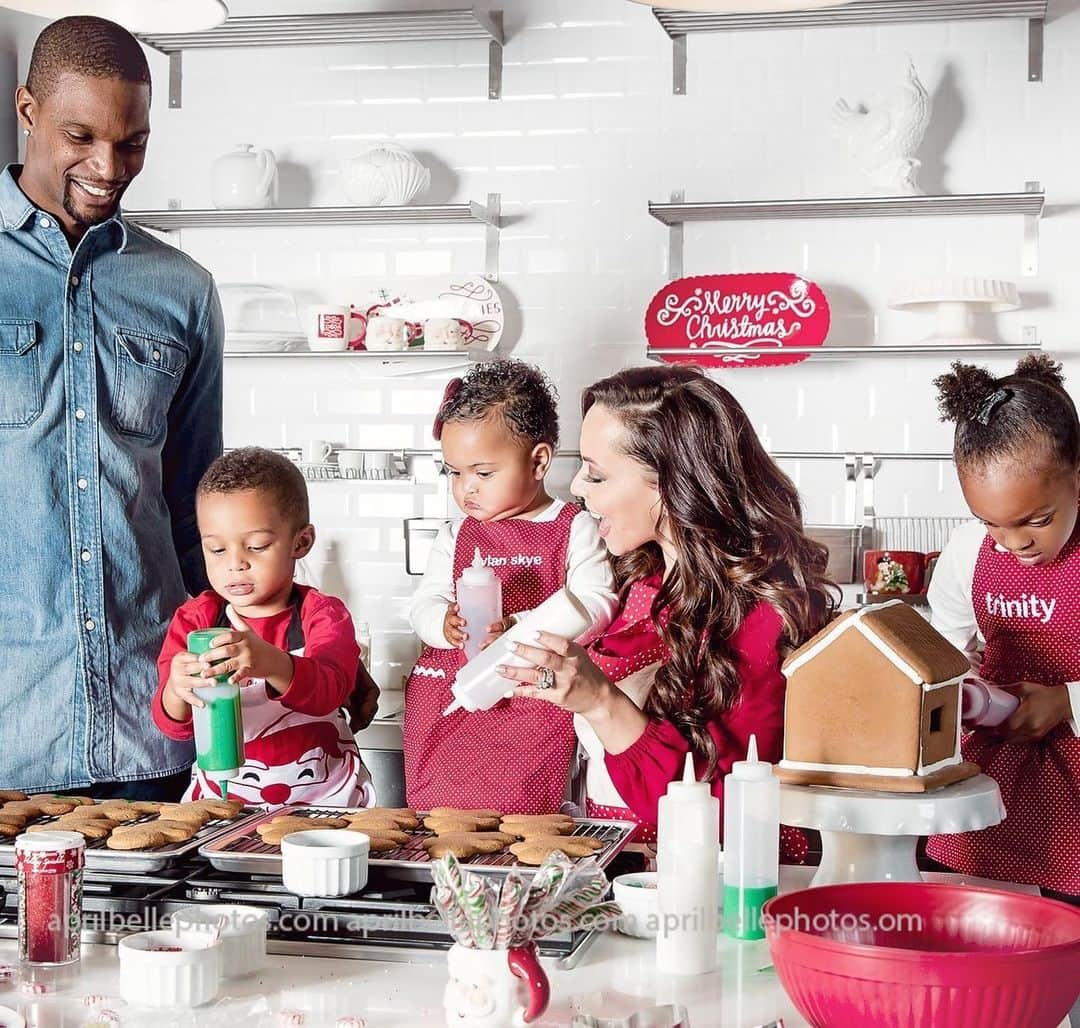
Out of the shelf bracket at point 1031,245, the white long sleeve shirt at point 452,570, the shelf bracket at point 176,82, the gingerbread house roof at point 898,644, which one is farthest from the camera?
the shelf bracket at point 176,82

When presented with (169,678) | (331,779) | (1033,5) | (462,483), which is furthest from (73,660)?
(1033,5)

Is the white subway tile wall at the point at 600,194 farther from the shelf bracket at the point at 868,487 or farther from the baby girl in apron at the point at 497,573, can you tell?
the baby girl in apron at the point at 497,573

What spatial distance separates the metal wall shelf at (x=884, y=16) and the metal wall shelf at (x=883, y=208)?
0.39 metres

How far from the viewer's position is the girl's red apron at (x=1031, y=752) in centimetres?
247

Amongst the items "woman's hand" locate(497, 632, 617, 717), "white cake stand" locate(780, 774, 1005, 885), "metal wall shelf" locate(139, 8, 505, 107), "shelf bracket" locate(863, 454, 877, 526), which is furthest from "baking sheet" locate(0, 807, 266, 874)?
"metal wall shelf" locate(139, 8, 505, 107)

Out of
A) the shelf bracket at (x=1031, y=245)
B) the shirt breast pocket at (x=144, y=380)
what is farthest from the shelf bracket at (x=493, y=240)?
the shirt breast pocket at (x=144, y=380)

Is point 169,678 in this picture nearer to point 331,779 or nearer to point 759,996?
point 331,779

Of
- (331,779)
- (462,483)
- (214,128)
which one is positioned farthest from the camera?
(214,128)

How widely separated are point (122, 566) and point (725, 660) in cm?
102

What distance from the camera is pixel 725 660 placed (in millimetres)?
2246

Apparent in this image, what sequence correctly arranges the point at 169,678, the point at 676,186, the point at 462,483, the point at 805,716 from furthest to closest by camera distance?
the point at 676,186 → the point at 462,483 → the point at 169,678 → the point at 805,716

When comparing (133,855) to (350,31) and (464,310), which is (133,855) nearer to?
(464,310)

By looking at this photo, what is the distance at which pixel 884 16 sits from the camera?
3.94 metres

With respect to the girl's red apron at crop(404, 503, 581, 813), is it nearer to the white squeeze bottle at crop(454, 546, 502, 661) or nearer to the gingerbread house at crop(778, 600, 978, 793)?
the white squeeze bottle at crop(454, 546, 502, 661)
